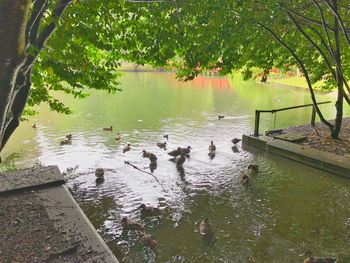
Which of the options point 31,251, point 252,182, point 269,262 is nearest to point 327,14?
point 252,182

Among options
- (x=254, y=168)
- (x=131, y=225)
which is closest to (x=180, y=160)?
(x=254, y=168)

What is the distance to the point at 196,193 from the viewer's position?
27.7 ft

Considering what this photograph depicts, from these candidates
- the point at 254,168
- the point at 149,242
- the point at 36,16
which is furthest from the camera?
the point at 254,168

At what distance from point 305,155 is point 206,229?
5662 mm

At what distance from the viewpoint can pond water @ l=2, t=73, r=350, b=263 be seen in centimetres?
596

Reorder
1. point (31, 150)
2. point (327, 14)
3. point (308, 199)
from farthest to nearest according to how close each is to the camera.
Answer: point (31, 150)
point (327, 14)
point (308, 199)

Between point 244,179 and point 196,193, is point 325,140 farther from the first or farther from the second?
point 196,193

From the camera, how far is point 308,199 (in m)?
8.00

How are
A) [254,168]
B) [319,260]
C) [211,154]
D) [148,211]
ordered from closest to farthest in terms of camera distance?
[319,260]
[148,211]
[254,168]
[211,154]

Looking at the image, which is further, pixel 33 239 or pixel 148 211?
pixel 148 211

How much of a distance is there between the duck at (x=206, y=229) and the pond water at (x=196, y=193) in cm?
14

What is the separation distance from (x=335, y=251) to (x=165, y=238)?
9.89ft

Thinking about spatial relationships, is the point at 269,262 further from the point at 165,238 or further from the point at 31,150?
the point at 31,150

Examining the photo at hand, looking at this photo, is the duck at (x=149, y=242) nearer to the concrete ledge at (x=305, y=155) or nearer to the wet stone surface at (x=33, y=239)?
the wet stone surface at (x=33, y=239)
